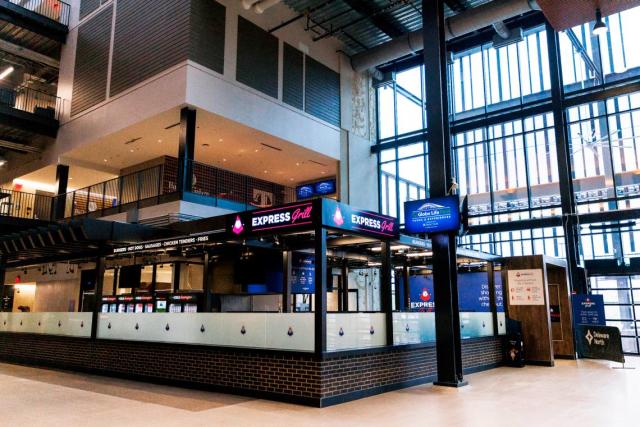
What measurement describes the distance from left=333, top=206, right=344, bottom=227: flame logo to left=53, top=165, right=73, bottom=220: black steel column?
14286 mm

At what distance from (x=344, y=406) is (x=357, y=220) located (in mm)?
Result: 3161

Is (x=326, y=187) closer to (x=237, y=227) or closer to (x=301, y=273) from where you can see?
(x=301, y=273)

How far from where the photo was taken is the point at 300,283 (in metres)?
15.1

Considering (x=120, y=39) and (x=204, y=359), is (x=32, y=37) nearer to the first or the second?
(x=120, y=39)

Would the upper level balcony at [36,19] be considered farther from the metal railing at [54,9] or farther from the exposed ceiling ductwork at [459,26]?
the exposed ceiling ductwork at [459,26]

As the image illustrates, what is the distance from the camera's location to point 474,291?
17.1 meters

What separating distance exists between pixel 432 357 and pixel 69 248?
9287 mm

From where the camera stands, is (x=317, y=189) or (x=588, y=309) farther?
(x=317, y=189)

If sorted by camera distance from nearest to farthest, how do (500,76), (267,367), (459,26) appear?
(267,367) < (459,26) < (500,76)

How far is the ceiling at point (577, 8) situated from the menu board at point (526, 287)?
7.42 m

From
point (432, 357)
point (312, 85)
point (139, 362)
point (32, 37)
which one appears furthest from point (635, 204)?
point (32, 37)

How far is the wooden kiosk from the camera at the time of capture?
1366 cm

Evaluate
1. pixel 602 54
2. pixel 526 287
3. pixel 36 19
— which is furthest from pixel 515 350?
pixel 36 19

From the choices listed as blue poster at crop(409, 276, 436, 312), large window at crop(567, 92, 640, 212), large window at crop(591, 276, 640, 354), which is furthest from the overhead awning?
large window at crop(591, 276, 640, 354)
